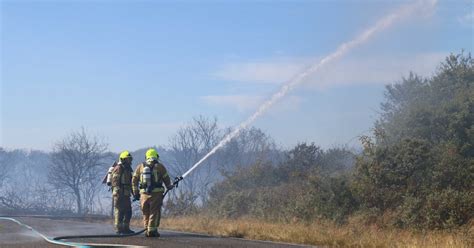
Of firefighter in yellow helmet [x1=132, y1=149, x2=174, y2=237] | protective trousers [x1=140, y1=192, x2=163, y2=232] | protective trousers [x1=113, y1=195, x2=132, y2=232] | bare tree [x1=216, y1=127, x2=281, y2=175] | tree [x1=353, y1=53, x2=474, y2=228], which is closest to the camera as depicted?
protective trousers [x1=140, y1=192, x2=163, y2=232]

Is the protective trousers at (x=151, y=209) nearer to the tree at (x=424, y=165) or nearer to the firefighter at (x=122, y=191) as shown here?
the firefighter at (x=122, y=191)

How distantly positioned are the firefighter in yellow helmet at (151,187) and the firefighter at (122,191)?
97 centimetres

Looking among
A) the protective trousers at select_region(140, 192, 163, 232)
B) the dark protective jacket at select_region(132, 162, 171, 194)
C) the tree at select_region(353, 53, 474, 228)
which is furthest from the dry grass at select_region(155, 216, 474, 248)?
the tree at select_region(353, 53, 474, 228)

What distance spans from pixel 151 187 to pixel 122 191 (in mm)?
1411

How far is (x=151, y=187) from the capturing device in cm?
1175

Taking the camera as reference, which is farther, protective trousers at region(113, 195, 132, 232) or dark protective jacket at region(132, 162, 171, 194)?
protective trousers at region(113, 195, 132, 232)

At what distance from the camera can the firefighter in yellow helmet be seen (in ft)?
38.0

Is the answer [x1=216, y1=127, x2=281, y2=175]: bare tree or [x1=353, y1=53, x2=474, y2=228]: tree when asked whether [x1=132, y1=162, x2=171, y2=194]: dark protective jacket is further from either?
[x1=216, y1=127, x2=281, y2=175]: bare tree

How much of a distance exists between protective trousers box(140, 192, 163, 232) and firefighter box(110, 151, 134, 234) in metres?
1.10

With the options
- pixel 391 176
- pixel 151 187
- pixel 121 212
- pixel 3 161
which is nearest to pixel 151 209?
pixel 151 187

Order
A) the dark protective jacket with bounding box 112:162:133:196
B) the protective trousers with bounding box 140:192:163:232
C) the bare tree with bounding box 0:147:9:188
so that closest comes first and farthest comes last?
the protective trousers with bounding box 140:192:163:232
the dark protective jacket with bounding box 112:162:133:196
the bare tree with bounding box 0:147:9:188

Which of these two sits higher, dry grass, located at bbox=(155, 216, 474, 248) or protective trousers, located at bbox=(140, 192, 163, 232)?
protective trousers, located at bbox=(140, 192, 163, 232)

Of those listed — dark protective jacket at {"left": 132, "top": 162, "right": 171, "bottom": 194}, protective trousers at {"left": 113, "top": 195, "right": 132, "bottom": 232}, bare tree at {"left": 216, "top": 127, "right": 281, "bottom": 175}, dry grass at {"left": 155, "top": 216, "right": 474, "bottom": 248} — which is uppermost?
bare tree at {"left": 216, "top": 127, "right": 281, "bottom": 175}

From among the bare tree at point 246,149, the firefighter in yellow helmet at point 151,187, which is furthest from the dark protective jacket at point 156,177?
the bare tree at point 246,149
